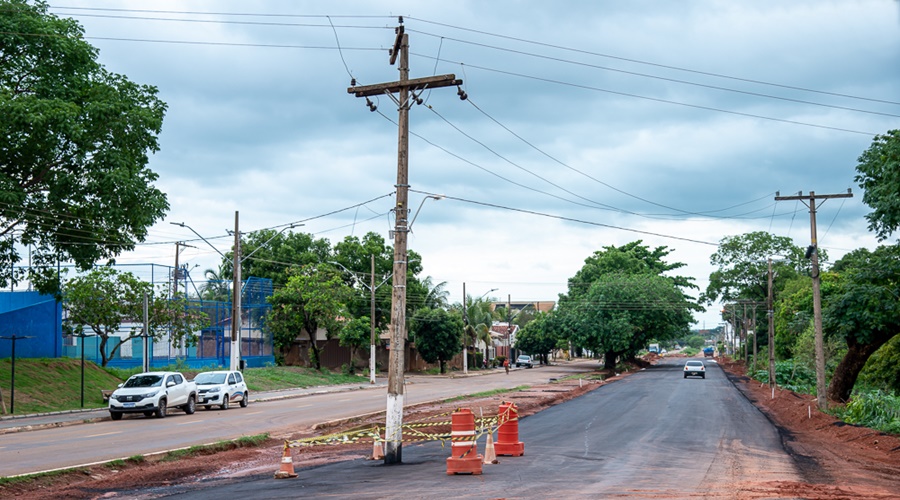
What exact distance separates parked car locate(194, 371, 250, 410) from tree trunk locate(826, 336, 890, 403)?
26.2m

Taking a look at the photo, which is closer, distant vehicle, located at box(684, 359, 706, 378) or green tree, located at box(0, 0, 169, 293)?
green tree, located at box(0, 0, 169, 293)

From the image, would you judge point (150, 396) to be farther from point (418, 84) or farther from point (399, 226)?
point (418, 84)

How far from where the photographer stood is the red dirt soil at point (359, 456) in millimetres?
13883

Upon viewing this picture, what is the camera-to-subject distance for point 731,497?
12.9 meters

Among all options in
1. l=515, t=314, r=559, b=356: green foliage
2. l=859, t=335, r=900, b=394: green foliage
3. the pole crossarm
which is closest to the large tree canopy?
l=515, t=314, r=559, b=356: green foliage

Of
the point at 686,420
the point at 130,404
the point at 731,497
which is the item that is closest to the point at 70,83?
the point at 130,404

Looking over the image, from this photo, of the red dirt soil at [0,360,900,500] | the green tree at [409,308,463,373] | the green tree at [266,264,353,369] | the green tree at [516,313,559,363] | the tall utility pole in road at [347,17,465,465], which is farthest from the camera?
the green tree at [516,313,559,363]

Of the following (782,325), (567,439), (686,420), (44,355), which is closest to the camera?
(567,439)

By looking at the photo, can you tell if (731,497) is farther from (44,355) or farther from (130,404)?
(44,355)

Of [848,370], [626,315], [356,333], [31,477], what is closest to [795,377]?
[848,370]

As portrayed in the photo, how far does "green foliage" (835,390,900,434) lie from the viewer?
88.9ft

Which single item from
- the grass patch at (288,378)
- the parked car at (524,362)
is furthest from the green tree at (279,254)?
the parked car at (524,362)

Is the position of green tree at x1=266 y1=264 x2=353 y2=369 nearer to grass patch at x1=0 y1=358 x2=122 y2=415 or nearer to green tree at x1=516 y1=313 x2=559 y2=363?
grass patch at x1=0 y1=358 x2=122 y2=415

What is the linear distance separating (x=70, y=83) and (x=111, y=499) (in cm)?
2366
